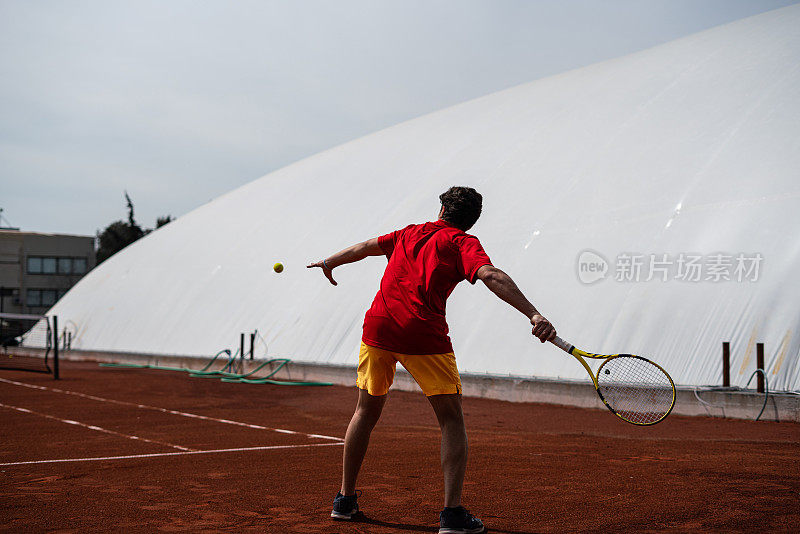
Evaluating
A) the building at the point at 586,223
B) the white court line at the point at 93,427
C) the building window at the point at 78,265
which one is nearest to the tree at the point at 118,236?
the building window at the point at 78,265

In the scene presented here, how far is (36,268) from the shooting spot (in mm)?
62875

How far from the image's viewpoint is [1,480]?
20.5 feet

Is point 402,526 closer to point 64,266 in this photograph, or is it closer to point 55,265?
point 55,265

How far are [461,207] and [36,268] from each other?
6539 cm

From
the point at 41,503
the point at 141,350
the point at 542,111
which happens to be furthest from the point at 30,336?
the point at 41,503

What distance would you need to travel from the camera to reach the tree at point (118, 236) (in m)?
68.8

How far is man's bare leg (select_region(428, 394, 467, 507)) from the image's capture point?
14.4ft

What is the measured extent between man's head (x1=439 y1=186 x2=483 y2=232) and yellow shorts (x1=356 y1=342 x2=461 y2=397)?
0.81m

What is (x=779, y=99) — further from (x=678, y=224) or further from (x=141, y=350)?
(x=141, y=350)

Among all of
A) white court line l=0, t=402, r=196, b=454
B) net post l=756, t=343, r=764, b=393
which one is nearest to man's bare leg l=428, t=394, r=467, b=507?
white court line l=0, t=402, r=196, b=454

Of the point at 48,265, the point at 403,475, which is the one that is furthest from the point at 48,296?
the point at 403,475

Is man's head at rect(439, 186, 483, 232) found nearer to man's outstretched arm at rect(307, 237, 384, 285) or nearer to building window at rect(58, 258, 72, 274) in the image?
man's outstretched arm at rect(307, 237, 384, 285)

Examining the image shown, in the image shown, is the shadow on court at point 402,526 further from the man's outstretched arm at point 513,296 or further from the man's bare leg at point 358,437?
the man's outstretched arm at point 513,296

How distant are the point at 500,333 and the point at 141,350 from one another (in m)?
15.8
